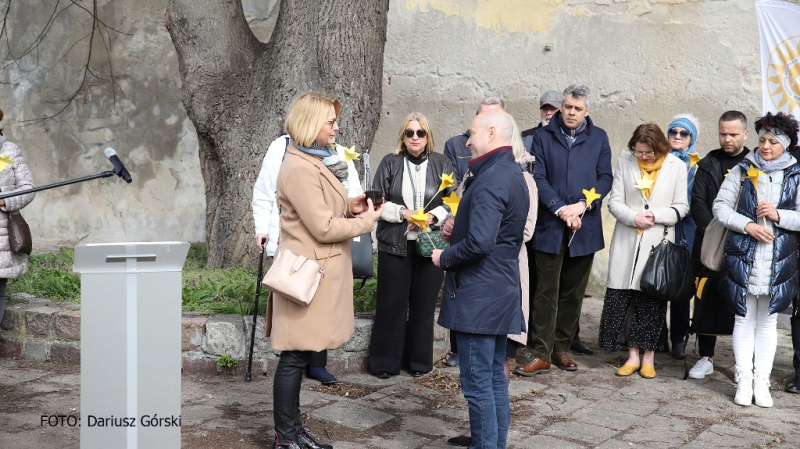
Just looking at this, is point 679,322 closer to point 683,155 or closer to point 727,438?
point 683,155

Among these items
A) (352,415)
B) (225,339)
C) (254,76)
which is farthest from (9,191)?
(352,415)

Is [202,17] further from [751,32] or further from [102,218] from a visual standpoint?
[751,32]

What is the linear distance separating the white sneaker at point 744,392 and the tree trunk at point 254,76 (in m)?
3.26

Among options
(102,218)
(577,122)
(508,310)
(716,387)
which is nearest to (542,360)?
(716,387)

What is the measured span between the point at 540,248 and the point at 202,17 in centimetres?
330

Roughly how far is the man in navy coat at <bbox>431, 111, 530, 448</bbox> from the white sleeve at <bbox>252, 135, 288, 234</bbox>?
1.66 meters

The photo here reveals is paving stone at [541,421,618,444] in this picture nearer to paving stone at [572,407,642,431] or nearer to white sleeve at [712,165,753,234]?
paving stone at [572,407,642,431]

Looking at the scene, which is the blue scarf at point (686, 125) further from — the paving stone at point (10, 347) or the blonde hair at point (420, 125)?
the paving stone at point (10, 347)

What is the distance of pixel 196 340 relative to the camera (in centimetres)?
589

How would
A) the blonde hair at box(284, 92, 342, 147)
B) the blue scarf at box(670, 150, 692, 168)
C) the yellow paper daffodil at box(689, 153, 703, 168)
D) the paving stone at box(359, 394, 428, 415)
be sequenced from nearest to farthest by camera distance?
the blonde hair at box(284, 92, 342, 147) → the paving stone at box(359, 394, 428, 415) → the blue scarf at box(670, 150, 692, 168) → the yellow paper daffodil at box(689, 153, 703, 168)

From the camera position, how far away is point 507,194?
3.94 m

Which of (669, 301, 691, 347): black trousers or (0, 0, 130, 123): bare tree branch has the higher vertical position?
(0, 0, 130, 123): bare tree branch

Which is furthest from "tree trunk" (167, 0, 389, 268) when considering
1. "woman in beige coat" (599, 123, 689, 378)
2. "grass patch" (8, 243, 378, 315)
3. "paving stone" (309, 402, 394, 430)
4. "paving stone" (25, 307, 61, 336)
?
"paving stone" (309, 402, 394, 430)

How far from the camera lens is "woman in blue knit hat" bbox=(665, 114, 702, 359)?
6.43 metres
